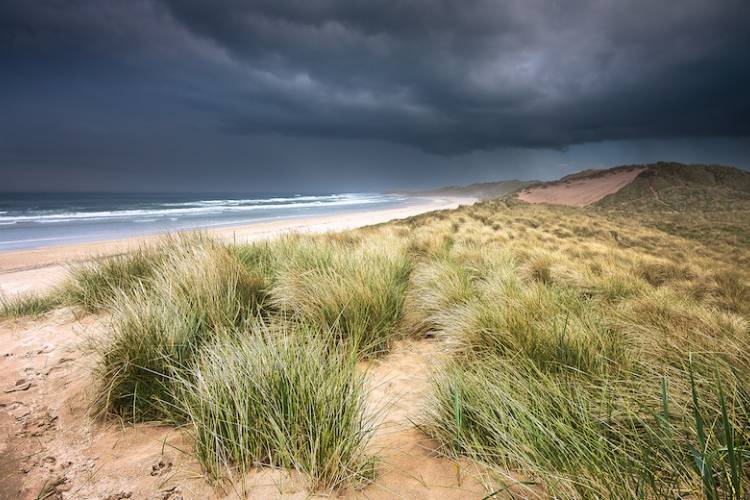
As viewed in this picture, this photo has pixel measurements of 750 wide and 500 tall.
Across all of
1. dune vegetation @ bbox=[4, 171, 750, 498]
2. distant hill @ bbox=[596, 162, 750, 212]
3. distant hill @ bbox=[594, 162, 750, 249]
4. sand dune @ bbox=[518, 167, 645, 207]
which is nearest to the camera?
dune vegetation @ bbox=[4, 171, 750, 498]

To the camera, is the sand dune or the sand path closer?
the sand path

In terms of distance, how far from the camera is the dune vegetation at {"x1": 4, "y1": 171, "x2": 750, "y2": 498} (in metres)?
1.28

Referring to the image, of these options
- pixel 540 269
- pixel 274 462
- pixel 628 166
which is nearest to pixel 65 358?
pixel 274 462

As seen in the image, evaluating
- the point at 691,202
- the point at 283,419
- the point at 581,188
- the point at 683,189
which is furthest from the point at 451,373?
the point at 581,188

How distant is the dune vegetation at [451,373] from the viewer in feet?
4.20

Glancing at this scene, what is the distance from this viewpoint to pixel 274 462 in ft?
4.91

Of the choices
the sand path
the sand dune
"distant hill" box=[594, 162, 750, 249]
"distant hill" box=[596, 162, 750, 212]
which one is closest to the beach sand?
the sand path

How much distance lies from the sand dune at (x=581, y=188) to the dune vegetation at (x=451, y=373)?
21604 mm

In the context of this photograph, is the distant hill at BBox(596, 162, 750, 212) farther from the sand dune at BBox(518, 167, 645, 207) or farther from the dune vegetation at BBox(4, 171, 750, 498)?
the dune vegetation at BBox(4, 171, 750, 498)

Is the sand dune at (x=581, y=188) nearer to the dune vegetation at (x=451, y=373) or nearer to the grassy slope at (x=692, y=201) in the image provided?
the grassy slope at (x=692, y=201)

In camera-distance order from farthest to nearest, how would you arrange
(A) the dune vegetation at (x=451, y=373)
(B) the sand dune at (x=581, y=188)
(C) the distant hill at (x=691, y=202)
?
(B) the sand dune at (x=581, y=188) < (C) the distant hill at (x=691, y=202) < (A) the dune vegetation at (x=451, y=373)

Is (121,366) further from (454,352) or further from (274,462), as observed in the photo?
(454,352)

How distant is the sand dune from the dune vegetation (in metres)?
21.6

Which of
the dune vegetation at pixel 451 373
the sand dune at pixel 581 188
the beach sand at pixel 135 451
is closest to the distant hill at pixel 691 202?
the sand dune at pixel 581 188
